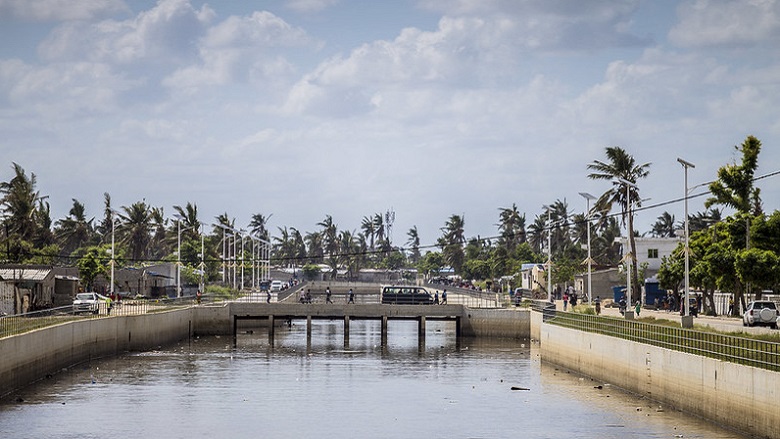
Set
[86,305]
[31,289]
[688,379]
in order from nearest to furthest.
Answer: [688,379]
[86,305]
[31,289]

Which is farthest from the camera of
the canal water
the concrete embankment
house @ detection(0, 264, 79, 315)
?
house @ detection(0, 264, 79, 315)

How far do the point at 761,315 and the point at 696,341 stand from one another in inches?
869

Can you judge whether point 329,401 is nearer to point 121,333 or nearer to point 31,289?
point 121,333

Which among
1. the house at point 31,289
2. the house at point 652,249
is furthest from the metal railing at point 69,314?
the house at point 652,249

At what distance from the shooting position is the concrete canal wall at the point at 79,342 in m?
50.0

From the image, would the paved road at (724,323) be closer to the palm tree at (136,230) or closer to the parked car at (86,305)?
the parked car at (86,305)

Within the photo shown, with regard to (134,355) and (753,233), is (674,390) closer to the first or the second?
(753,233)

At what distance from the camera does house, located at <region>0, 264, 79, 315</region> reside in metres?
73.6

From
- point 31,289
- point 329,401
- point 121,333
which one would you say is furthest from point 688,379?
point 31,289

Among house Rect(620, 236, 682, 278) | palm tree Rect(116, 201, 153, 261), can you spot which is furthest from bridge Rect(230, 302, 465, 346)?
palm tree Rect(116, 201, 153, 261)

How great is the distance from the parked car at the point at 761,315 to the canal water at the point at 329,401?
34.9 feet

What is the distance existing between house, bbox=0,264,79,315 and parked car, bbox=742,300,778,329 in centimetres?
4382

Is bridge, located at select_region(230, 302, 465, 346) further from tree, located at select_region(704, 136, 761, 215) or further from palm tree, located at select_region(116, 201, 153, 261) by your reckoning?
palm tree, located at select_region(116, 201, 153, 261)

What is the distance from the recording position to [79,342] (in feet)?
214
